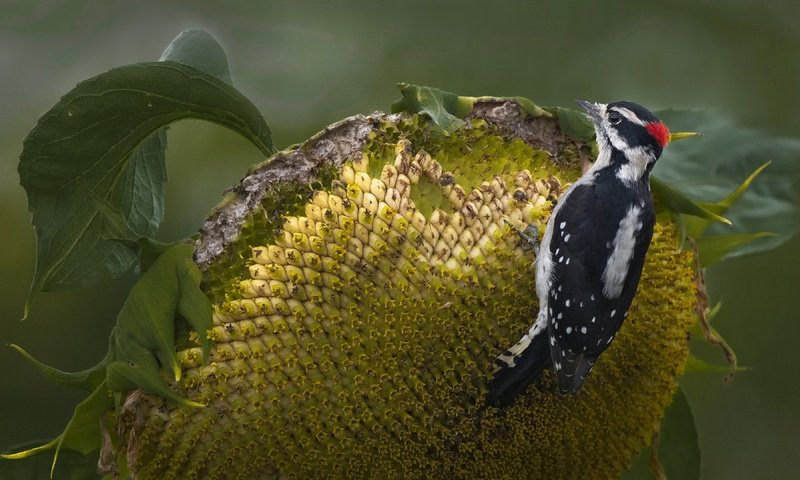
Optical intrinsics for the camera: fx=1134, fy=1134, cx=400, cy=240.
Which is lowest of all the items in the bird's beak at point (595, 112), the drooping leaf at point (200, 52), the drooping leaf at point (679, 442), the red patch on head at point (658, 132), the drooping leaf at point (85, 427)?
the drooping leaf at point (679, 442)

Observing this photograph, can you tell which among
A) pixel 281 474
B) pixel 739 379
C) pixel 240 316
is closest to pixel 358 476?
pixel 281 474

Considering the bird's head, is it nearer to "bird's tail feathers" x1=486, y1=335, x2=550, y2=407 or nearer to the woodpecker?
the woodpecker

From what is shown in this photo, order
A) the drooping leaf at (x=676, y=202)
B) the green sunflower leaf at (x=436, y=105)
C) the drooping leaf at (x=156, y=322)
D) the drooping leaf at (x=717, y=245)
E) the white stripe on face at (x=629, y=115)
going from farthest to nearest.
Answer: the drooping leaf at (x=717, y=245)
the white stripe on face at (x=629, y=115)
the drooping leaf at (x=676, y=202)
the green sunflower leaf at (x=436, y=105)
the drooping leaf at (x=156, y=322)

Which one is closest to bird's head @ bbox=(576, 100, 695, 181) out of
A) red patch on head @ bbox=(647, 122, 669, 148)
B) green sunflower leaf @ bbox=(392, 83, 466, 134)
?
red patch on head @ bbox=(647, 122, 669, 148)

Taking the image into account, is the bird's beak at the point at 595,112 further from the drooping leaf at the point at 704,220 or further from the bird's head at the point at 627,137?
the drooping leaf at the point at 704,220

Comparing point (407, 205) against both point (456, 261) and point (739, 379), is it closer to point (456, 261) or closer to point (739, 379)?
point (456, 261)

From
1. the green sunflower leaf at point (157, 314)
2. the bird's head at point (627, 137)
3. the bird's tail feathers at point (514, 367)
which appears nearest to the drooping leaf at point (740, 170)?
the bird's head at point (627, 137)
